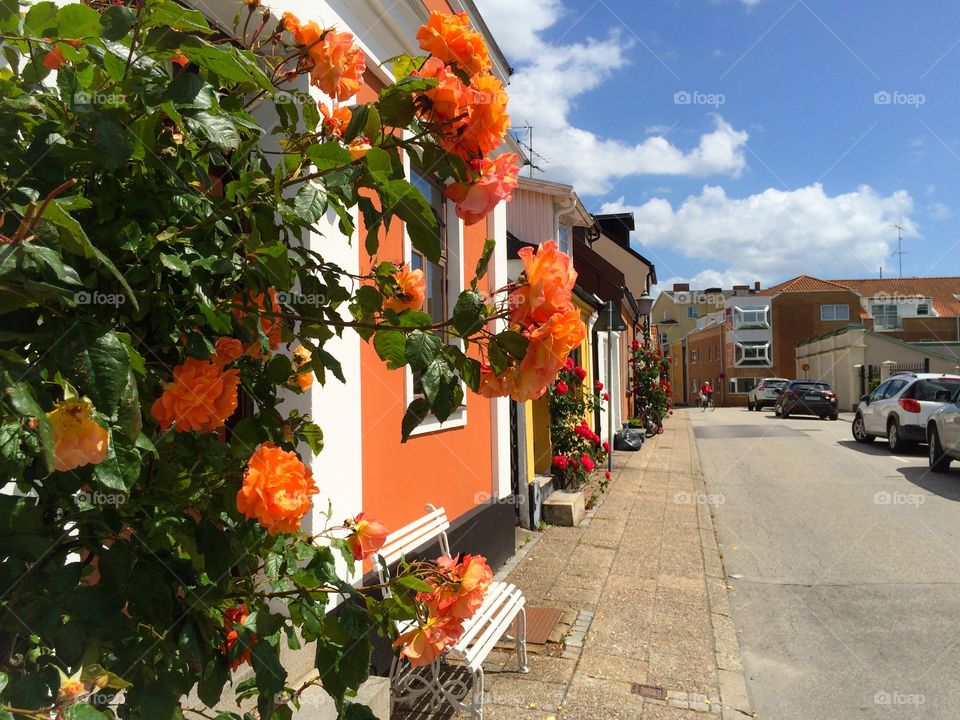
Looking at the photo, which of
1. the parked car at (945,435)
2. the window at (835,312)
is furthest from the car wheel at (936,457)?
the window at (835,312)

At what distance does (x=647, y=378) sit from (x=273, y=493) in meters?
21.6

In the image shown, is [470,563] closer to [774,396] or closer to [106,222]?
[106,222]

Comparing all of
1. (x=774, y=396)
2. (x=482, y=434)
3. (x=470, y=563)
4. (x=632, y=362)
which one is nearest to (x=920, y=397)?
(x=632, y=362)

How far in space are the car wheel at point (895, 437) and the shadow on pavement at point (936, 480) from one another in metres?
3.00

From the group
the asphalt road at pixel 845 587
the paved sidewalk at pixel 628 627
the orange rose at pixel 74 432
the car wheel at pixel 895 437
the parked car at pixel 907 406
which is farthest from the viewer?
the car wheel at pixel 895 437

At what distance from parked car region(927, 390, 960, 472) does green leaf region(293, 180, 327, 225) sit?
13548 millimetres

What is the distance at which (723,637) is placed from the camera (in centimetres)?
538

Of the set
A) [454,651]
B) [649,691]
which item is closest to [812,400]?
[649,691]

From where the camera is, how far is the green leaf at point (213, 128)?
117 cm

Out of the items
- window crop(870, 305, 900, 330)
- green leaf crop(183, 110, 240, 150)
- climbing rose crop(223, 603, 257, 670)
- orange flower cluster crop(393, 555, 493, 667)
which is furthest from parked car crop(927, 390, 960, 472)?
window crop(870, 305, 900, 330)

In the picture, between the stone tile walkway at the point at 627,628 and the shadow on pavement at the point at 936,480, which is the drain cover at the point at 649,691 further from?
the shadow on pavement at the point at 936,480

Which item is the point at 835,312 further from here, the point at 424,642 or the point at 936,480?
the point at 424,642

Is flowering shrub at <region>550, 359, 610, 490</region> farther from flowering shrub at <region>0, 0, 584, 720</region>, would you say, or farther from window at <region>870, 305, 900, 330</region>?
window at <region>870, 305, 900, 330</region>

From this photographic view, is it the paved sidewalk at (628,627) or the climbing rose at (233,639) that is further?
the paved sidewalk at (628,627)
